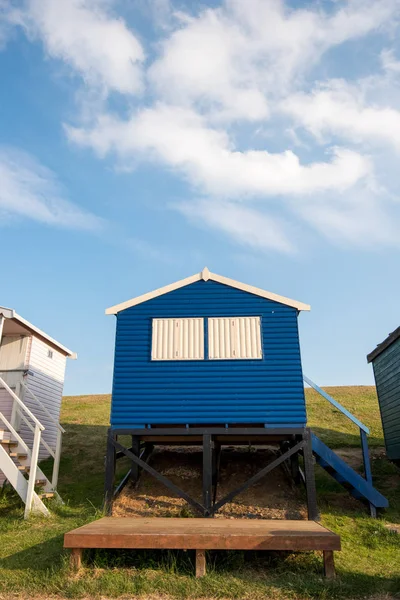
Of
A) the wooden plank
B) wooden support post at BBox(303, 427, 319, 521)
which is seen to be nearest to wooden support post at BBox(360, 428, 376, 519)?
wooden support post at BBox(303, 427, 319, 521)

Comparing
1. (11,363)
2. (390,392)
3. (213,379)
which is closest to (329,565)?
(213,379)

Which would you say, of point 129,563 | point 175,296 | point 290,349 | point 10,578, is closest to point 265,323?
point 290,349

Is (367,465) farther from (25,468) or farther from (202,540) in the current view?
(25,468)

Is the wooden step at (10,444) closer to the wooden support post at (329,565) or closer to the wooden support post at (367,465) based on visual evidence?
the wooden support post at (329,565)

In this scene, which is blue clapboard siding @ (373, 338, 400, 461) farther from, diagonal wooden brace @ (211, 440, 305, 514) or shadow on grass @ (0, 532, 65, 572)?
shadow on grass @ (0, 532, 65, 572)

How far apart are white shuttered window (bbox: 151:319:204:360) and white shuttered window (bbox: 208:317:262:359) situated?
0.33m

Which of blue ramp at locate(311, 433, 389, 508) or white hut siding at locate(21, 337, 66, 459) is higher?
white hut siding at locate(21, 337, 66, 459)

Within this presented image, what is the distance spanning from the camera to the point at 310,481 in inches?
466

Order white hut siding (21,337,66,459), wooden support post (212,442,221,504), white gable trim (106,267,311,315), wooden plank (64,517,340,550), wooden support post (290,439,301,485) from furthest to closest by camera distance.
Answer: white hut siding (21,337,66,459)
wooden support post (290,439,301,485)
wooden support post (212,442,221,504)
white gable trim (106,267,311,315)
wooden plank (64,517,340,550)

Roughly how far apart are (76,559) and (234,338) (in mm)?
6835

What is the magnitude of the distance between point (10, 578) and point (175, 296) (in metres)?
7.89

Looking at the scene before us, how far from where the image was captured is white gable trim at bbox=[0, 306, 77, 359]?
1377 centimetres

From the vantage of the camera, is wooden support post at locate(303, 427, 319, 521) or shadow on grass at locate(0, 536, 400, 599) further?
wooden support post at locate(303, 427, 319, 521)

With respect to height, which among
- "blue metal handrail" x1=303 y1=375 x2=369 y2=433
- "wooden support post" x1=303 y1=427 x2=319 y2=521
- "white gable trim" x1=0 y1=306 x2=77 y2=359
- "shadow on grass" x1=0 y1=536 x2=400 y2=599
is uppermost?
"white gable trim" x1=0 y1=306 x2=77 y2=359
